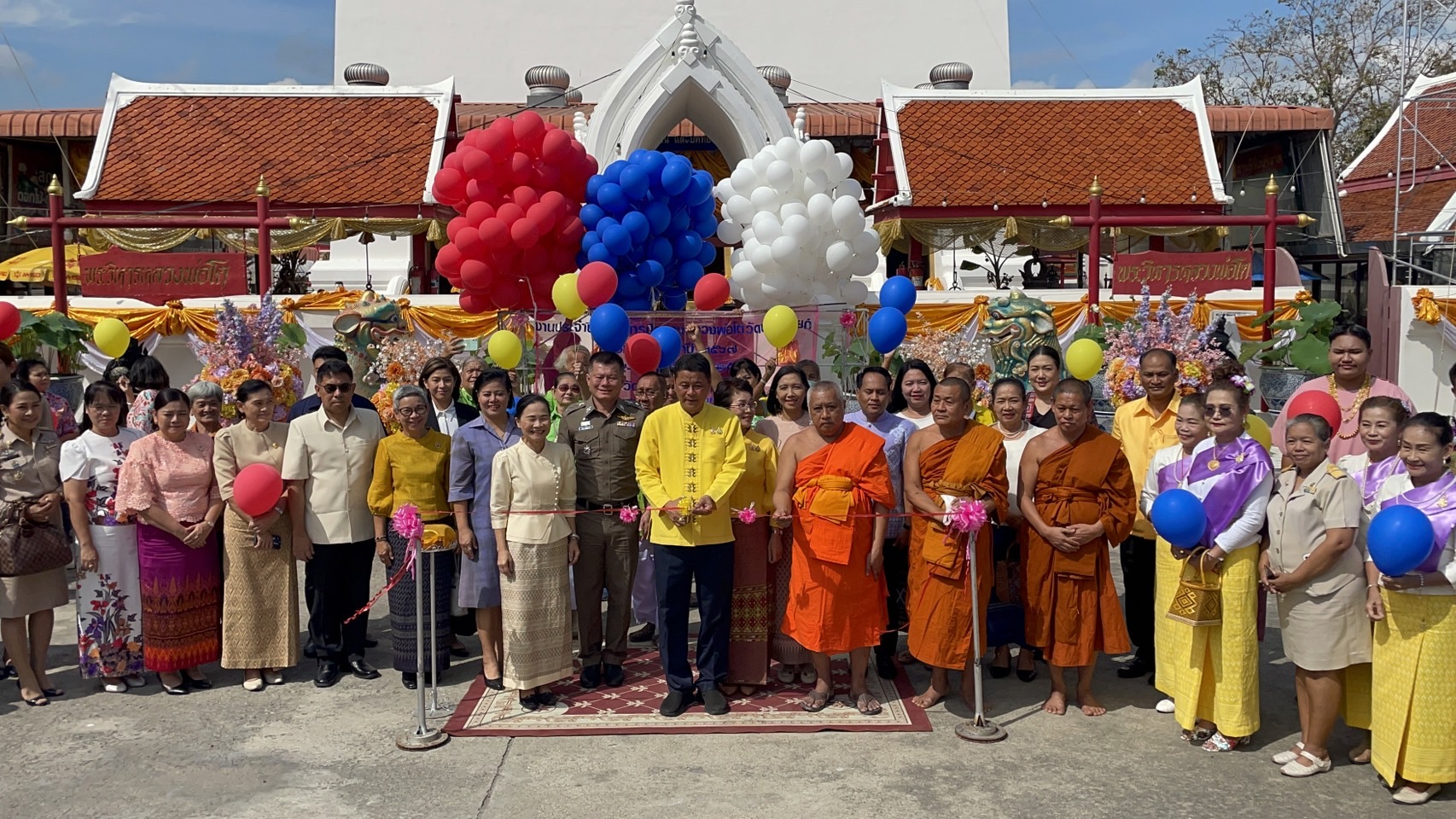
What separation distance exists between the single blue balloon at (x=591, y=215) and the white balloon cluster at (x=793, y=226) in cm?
97

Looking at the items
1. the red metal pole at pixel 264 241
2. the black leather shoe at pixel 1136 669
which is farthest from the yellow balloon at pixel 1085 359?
the red metal pole at pixel 264 241

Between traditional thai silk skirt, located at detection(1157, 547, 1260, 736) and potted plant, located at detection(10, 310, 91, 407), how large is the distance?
8.50 meters

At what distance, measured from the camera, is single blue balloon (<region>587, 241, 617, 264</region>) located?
7641 millimetres

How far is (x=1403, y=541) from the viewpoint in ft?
13.0

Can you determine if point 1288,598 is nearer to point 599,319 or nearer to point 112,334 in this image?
point 599,319

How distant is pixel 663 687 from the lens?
216 inches

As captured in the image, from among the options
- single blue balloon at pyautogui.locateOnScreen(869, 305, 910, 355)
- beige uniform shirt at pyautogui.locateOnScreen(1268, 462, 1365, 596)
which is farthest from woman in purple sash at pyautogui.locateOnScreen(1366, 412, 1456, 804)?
single blue balloon at pyautogui.locateOnScreen(869, 305, 910, 355)

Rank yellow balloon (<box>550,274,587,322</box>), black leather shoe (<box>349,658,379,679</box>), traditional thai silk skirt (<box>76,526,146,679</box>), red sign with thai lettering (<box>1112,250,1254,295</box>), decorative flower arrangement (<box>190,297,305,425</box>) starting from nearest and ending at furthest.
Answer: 1. traditional thai silk skirt (<box>76,526,146,679</box>)
2. black leather shoe (<box>349,658,379,679</box>)
3. decorative flower arrangement (<box>190,297,305,425</box>)
4. yellow balloon (<box>550,274,587,322</box>)
5. red sign with thai lettering (<box>1112,250,1254,295</box>)

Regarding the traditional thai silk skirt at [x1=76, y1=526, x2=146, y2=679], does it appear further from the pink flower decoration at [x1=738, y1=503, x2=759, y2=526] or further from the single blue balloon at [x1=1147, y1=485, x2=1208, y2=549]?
the single blue balloon at [x1=1147, y1=485, x2=1208, y2=549]

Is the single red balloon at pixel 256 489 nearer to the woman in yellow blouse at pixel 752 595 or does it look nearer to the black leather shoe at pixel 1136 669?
the woman in yellow blouse at pixel 752 595

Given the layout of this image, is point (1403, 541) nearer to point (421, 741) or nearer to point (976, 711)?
point (976, 711)

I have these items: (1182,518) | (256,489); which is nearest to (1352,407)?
(1182,518)

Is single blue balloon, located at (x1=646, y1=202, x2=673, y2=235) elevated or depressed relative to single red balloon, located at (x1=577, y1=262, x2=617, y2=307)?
elevated

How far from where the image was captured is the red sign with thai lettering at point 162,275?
11.4 meters
